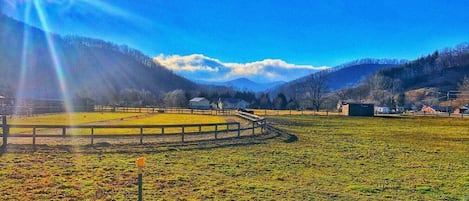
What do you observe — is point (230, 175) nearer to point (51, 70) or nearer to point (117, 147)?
point (117, 147)

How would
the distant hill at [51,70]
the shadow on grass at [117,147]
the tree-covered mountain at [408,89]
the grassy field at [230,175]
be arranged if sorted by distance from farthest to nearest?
the distant hill at [51,70] < the tree-covered mountain at [408,89] < the shadow on grass at [117,147] < the grassy field at [230,175]

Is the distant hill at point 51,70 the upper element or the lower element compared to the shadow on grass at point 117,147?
upper

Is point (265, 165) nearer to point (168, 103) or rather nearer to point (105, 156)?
point (105, 156)

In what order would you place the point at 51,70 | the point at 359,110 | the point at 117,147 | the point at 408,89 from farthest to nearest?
the point at 408,89 → the point at 51,70 → the point at 359,110 → the point at 117,147

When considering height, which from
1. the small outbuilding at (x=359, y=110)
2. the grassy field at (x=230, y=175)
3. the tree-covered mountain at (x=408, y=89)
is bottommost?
the grassy field at (x=230, y=175)

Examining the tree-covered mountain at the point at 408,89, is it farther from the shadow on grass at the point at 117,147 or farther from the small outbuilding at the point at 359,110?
the shadow on grass at the point at 117,147

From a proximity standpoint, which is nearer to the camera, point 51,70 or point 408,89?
point 51,70

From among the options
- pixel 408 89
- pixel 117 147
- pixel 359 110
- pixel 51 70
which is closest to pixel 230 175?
pixel 117 147

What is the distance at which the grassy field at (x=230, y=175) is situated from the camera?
26.0 feet

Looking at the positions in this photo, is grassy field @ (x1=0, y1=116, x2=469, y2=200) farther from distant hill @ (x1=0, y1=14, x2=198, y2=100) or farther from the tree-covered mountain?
distant hill @ (x1=0, y1=14, x2=198, y2=100)

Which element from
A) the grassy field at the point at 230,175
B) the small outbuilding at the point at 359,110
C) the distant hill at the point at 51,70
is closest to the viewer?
the grassy field at the point at 230,175

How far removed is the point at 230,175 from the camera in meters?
10.1

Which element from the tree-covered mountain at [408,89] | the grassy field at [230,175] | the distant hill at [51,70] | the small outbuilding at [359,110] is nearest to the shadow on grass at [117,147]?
the grassy field at [230,175]

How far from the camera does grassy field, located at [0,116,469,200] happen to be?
7918 mm
